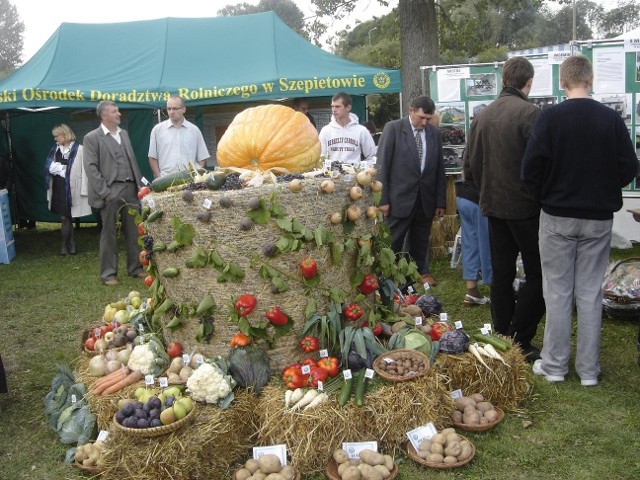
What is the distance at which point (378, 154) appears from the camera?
610 cm

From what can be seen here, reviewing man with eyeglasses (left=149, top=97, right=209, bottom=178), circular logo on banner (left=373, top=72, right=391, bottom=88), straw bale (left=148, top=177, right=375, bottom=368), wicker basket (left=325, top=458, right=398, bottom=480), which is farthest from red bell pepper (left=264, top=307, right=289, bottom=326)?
circular logo on banner (left=373, top=72, right=391, bottom=88)

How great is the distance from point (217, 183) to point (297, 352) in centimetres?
112

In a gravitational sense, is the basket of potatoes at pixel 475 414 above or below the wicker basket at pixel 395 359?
below

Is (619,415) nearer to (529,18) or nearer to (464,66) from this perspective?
(464,66)

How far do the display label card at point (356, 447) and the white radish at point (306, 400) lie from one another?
0.30m

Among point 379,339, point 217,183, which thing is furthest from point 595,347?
point 217,183

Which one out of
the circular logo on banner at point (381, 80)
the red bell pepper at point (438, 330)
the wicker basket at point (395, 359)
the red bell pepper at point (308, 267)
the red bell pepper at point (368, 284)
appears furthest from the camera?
the circular logo on banner at point (381, 80)

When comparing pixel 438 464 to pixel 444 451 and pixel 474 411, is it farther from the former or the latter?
pixel 474 411

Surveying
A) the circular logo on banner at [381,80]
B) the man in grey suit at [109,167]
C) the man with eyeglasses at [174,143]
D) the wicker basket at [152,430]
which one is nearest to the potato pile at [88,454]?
the wicker basket at [152,430]

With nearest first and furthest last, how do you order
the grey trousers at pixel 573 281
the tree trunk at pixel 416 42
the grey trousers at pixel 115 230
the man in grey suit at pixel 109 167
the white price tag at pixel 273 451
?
the white price tag at pixel 273 451 → the grey trousers at pixel 573 281 → the man in grey suit at pixel 109 167 → the grey trousers at pixel 115 230 → the tree trunk at pixel 416 42

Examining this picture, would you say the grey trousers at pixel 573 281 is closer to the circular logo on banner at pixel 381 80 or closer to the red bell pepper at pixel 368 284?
the red bell pepper at pixel 368 284

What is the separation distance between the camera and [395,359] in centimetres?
388

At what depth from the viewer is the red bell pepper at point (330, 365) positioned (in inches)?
148

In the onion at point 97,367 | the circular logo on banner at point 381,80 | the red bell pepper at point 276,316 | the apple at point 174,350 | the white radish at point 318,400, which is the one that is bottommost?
the white radish at point 318,400
